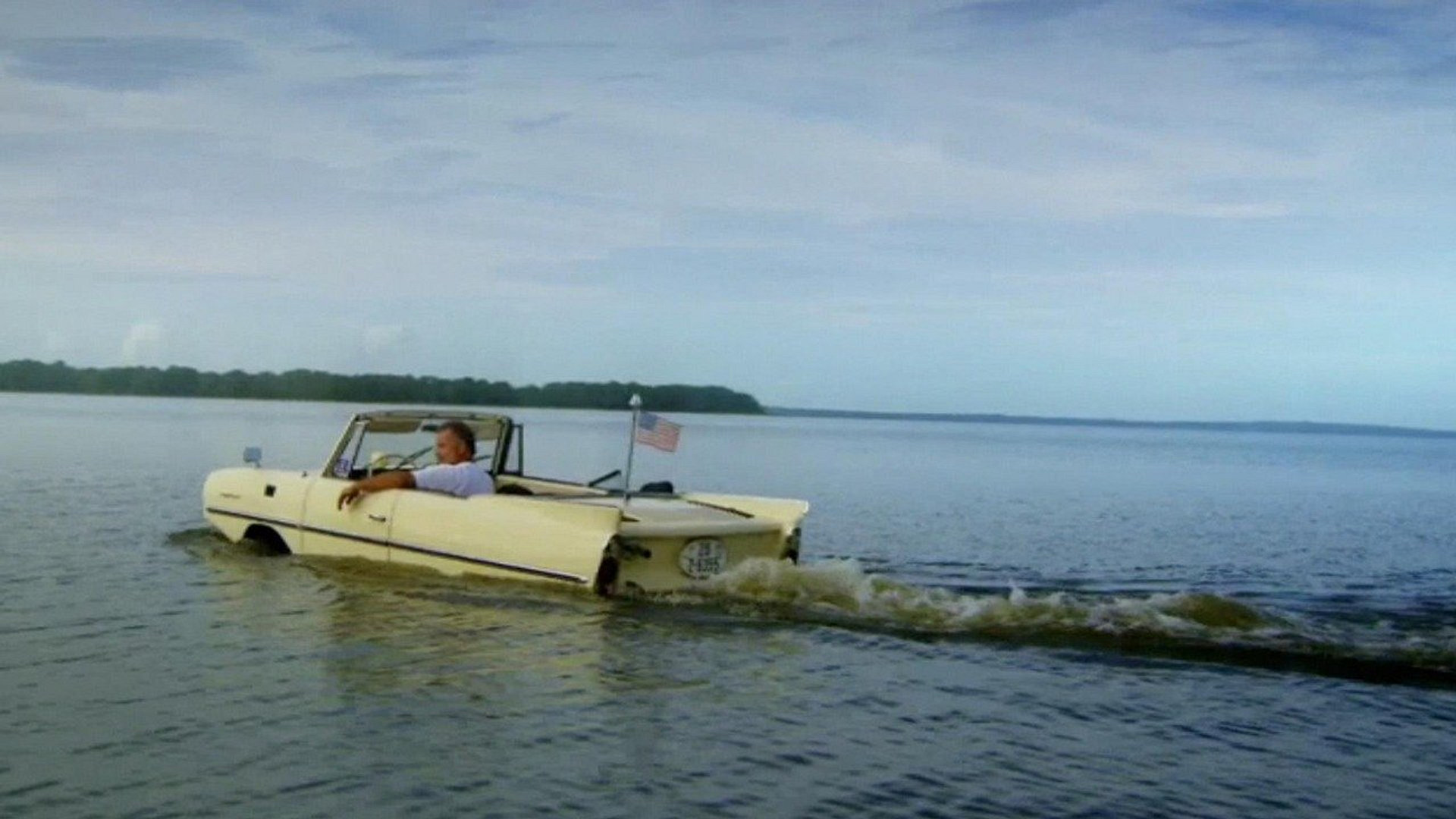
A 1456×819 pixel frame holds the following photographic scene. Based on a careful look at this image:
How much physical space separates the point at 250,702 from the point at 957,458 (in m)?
52.0

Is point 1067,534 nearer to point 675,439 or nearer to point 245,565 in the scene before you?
point 675,439

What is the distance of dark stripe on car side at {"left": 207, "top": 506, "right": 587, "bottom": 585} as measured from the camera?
36.8 ft

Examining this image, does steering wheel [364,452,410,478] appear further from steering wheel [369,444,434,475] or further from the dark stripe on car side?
the dark stripe on car side

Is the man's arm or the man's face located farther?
the man's face

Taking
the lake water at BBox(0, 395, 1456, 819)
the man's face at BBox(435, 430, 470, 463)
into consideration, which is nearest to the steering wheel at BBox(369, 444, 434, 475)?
the man's face at BBox(435, 430, 470, 463)

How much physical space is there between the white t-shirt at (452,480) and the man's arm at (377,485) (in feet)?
0.34

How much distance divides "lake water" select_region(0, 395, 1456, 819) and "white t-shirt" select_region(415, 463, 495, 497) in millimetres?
792

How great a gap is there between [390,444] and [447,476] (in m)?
1.55

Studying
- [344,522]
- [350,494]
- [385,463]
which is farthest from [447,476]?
[385,463]

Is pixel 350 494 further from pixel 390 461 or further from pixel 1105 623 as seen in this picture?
pixel 1105 623

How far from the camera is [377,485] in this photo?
41.2 feet

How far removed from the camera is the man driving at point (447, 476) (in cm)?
1238

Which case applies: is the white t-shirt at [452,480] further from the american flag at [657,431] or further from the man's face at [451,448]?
the american flag at [657,431]

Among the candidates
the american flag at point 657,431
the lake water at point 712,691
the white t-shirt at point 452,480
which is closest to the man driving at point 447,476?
the white t-shirt at point 452,480
